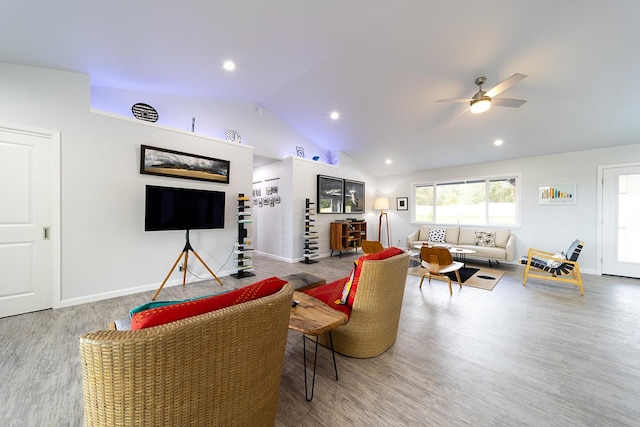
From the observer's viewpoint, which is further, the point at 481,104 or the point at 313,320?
the point at 481,104

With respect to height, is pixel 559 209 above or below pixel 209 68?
below

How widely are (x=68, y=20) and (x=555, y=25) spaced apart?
495 centimetres

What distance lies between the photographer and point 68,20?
7.10 ft

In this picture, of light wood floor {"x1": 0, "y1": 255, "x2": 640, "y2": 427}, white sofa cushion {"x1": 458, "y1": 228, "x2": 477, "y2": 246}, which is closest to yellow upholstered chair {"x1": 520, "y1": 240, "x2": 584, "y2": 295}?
light wood floor {"x1": 0, "y1": 255, "x2": 640, "y2": 427}

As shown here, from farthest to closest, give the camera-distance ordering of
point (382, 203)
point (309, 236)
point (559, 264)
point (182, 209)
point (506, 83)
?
1. point (382, 203)
2. point (309, 236)
3. point (559, 264)
4. point (182, 209)
5. point (506, 83)

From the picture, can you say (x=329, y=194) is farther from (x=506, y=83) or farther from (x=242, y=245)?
(x=506, y=83)

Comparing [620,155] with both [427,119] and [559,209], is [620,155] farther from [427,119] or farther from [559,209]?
[427,119]

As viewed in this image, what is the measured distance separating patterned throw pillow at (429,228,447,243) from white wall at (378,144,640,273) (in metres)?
1.48

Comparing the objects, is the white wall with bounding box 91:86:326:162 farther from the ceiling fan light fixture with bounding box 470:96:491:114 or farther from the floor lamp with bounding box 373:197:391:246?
the ceiling fan light fixture with bounding box 470:96:491:114

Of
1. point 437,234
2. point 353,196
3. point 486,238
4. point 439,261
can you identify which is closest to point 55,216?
point 439,261

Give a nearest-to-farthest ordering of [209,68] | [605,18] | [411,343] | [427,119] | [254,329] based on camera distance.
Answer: [254,329]
[411,343]
[605,18]
[209,68]
[427,119]

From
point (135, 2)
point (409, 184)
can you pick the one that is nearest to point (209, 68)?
point (135, 2)

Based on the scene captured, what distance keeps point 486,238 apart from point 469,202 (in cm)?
110

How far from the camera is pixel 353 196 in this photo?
7199 mm
